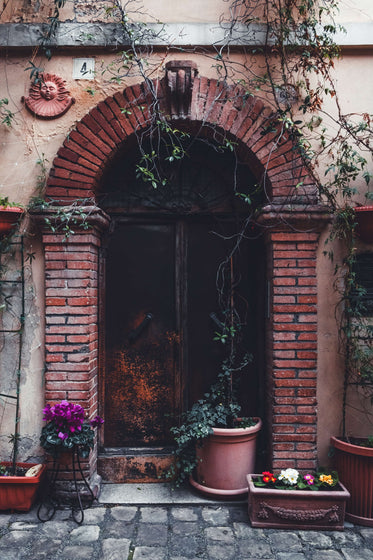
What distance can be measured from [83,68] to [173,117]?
0.92m

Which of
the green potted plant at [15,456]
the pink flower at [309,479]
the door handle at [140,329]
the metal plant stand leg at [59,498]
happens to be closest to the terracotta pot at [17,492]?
the green potted plant at [15,456]

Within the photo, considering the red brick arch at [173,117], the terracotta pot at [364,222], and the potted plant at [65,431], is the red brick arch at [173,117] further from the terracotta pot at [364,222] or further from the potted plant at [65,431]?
the potted plant at [65,431]

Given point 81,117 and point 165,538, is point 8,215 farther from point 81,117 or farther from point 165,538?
point 165,538

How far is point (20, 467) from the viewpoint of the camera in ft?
11.7

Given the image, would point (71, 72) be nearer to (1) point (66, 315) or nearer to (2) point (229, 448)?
(1) point (66, 315)

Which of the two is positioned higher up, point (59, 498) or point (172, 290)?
point (172, 290)

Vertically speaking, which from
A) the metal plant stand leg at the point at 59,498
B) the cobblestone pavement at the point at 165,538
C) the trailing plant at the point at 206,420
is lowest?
the cobblestone pavement at the point at 165,538

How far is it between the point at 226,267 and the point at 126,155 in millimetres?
1414

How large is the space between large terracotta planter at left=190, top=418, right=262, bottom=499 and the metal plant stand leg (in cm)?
94

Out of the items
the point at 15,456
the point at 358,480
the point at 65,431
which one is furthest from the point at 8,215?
the point at 358,480

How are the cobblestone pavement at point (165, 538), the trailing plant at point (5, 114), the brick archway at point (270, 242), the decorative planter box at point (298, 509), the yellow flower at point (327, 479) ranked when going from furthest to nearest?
the trailing plant at point (5, 114), the brick archway at point (270, 242), the yellow flower at point (327, 479), the decorative planter box at point (298, 509), the cobblestone pavement at point (165, 538)

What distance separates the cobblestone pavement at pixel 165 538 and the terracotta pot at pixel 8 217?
2310mm

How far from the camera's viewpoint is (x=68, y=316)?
11.6 ft

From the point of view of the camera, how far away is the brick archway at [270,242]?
3.50 metres
